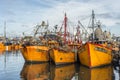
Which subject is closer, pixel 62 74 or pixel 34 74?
pixel 34 74

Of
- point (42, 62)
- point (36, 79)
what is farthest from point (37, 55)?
point (36, 79)

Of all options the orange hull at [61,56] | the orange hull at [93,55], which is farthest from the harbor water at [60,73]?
the orange hull at [93,55]

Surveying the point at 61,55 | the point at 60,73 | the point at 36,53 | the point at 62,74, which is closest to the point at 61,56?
the point at 61,55

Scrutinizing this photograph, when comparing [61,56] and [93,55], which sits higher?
[93,55]

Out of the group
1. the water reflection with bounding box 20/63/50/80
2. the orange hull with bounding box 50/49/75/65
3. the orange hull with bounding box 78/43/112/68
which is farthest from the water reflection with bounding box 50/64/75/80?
the orange hull with bounding box 78/43/112/68

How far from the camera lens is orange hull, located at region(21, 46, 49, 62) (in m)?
50.8

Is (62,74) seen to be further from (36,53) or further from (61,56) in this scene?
(36,53)

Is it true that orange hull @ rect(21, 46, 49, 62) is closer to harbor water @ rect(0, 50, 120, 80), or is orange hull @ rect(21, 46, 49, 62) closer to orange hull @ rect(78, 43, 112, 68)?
harbor water @ rect(0, 50, 120, 80)

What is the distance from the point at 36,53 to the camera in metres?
50.8

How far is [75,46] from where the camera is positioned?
2125 inches

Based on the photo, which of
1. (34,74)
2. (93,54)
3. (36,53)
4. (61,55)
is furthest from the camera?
(36,53)

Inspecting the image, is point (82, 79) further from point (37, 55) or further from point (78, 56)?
point (37, 55)

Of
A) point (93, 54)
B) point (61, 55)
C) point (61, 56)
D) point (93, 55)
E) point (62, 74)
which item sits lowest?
point (62, 74)

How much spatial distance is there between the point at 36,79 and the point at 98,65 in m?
14.5
